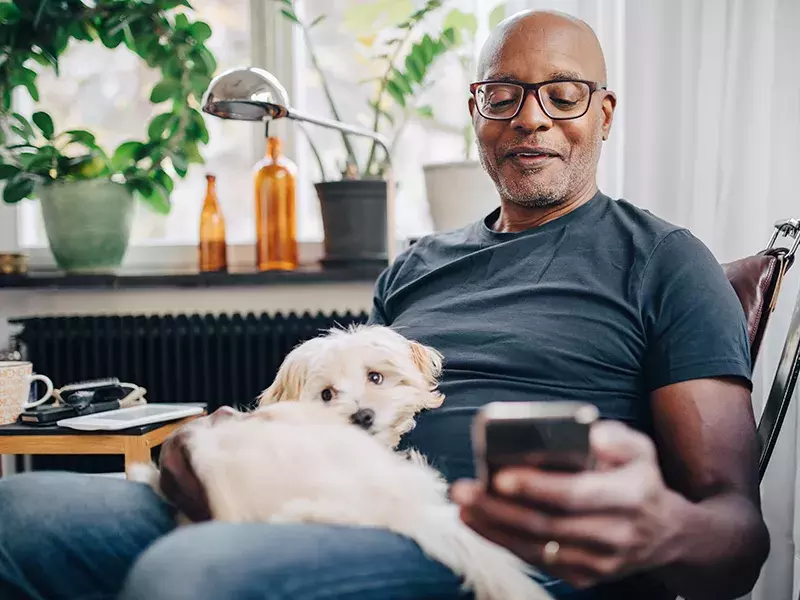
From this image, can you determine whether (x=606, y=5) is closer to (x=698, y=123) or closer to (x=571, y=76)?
(x=698, y=123)

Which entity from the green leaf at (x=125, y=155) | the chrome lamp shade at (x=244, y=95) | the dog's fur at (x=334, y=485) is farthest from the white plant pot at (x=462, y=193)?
the dog's fur at (x=334, y=485)

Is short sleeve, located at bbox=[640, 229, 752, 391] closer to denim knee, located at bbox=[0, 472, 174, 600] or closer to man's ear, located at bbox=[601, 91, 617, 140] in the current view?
man's ear, located at bbox=[601, 91, 617, 140]

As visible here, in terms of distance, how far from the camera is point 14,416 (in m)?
1.82

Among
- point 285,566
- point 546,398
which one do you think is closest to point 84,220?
point 546,398

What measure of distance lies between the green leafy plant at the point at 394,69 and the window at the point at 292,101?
0.07 feet

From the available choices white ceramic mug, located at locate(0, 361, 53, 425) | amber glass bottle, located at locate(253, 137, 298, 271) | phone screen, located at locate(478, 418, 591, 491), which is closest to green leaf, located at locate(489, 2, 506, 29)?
amber glass bottle, located at locate(253, 137, 298, 271)

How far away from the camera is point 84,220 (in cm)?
238

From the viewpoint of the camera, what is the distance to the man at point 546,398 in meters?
0.80

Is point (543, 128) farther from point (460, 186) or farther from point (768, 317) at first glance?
point (460, 186)

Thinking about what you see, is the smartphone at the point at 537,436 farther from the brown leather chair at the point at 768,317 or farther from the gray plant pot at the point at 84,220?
the gray plant pot at the point at 84,220

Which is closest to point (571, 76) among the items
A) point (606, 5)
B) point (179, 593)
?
point (606, 5)

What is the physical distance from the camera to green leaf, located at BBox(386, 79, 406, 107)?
230 centimetres

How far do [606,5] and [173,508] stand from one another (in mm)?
1594

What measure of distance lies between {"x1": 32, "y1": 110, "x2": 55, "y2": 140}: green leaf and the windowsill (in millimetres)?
440
